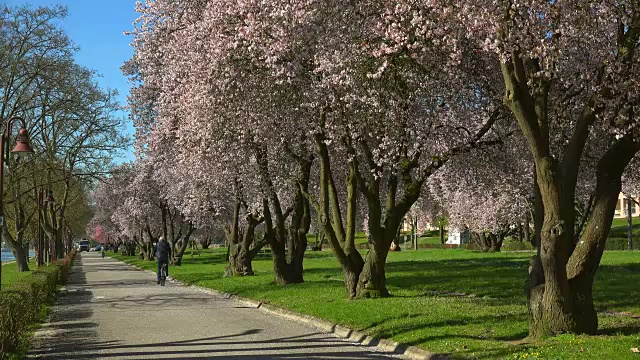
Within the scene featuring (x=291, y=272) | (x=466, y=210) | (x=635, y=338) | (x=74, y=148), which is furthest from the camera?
(x=466, y=210)

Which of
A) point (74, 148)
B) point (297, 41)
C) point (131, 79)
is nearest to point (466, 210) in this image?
point (74, 148)

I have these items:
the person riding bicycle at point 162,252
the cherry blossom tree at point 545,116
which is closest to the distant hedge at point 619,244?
the person riding bicycle at point 162,252

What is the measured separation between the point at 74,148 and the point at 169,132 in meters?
15.2

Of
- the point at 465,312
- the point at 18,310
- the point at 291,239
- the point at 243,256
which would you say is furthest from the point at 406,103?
the point at 243,256

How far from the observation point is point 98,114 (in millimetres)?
34500

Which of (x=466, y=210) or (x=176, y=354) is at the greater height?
(x=466, y=210)

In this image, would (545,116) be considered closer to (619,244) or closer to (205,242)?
(619,244)

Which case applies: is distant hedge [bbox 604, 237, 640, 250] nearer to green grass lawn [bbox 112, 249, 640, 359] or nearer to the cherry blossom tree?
green grass lawn [bbox 112, 249, 640, 359]

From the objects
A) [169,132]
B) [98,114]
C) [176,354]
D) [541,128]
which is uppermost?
[98,114]

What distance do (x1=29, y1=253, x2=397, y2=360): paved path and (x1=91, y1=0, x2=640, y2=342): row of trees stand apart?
356 cm

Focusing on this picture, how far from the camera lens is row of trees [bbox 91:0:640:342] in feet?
38.9

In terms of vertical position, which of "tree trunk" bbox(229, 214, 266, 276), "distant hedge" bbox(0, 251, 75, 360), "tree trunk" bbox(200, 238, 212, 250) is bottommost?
"distant hedge" bbox(0, 251, 75, 360)

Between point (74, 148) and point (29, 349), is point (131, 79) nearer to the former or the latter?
point (74, 148)

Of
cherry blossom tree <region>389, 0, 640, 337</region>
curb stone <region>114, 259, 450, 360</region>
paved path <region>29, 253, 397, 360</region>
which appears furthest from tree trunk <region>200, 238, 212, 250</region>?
cherry blossom tree <region>389, 0, 640, 337</region>
